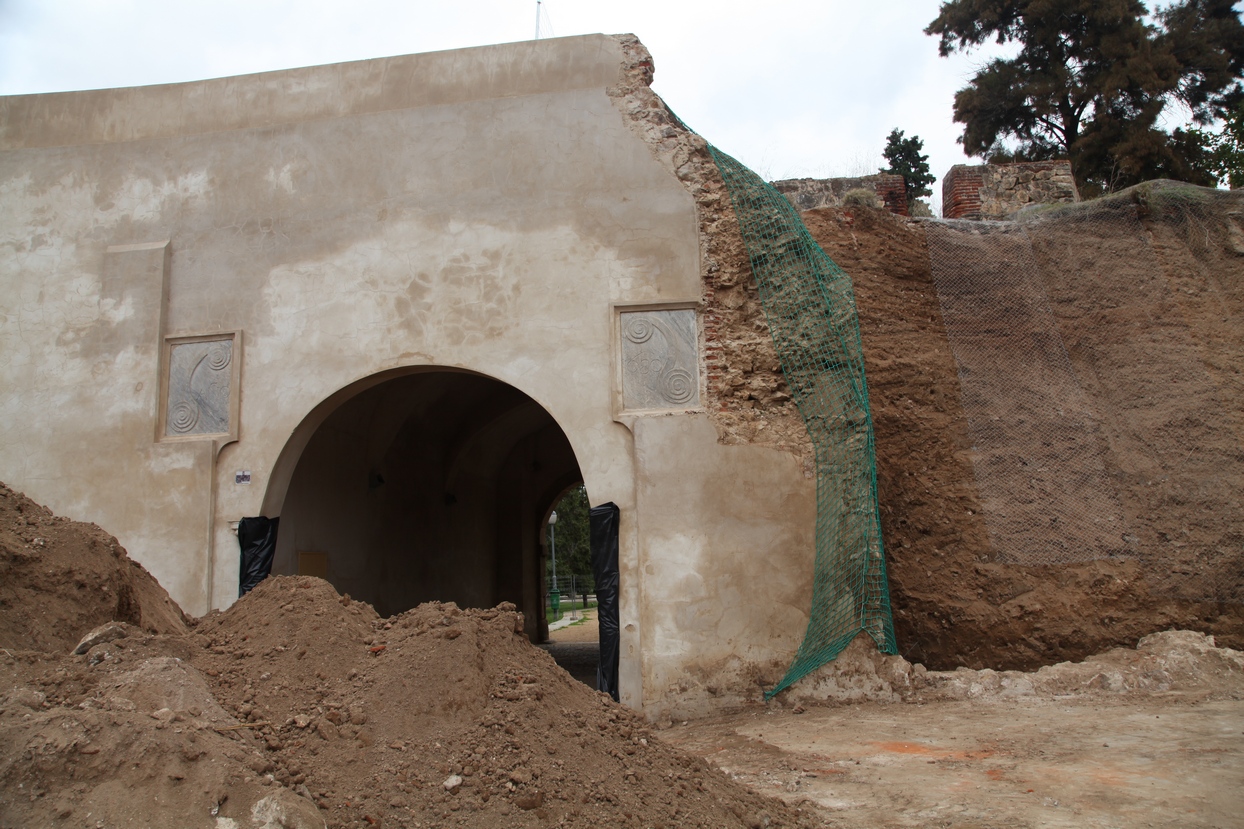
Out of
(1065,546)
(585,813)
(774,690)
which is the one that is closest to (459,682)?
(585,813)

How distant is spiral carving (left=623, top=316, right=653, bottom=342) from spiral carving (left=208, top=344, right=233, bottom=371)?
146 inches

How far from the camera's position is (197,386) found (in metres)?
8.74

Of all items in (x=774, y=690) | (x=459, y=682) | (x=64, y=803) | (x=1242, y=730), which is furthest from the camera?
(x=774, y=690)

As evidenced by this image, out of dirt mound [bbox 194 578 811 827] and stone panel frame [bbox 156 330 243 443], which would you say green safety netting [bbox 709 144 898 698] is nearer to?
dirt mound [bbox 194 578 811 827]

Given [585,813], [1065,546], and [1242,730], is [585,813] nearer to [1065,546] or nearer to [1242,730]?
[1242,730]

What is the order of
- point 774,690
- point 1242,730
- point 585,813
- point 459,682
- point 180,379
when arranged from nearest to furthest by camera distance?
1. point 585,813
2. point 459,682
3. point 1242,730
4. point 774,690
5. point 180,379

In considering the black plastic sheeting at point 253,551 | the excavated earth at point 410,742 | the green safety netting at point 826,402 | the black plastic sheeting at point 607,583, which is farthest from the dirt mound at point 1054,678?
the black plastic sheeting at point 253,551

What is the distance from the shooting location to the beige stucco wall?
812 cm

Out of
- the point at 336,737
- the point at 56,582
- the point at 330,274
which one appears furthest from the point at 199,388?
the point at 336,737

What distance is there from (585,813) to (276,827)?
1191mm

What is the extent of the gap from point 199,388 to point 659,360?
425cm

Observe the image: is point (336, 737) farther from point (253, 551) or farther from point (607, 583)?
point (253, 551)

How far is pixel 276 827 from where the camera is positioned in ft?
11.0

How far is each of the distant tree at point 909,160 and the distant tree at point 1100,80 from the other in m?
1.03
